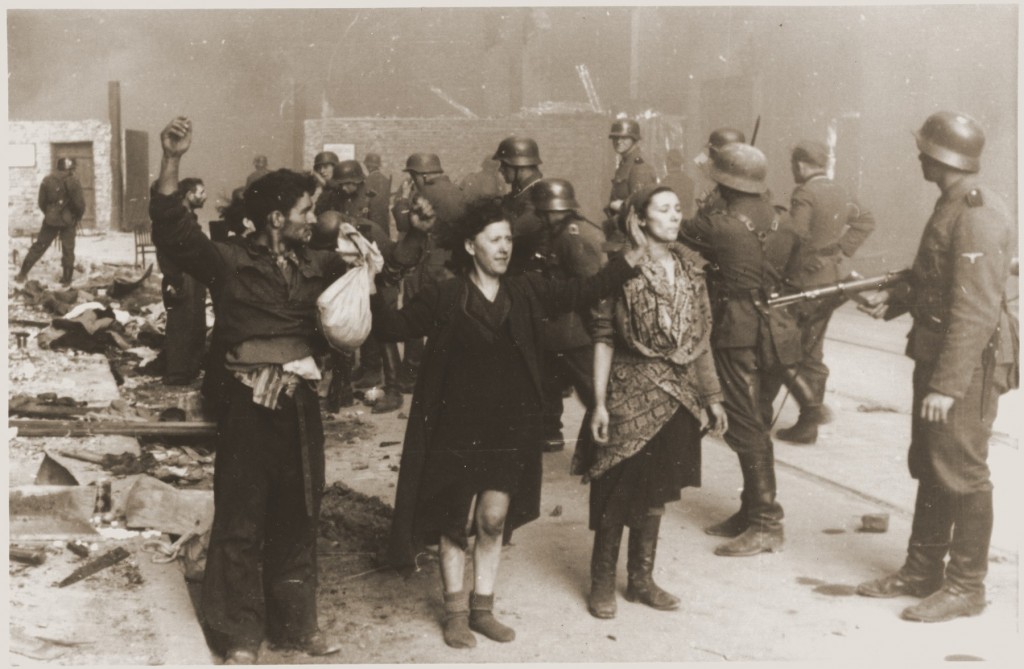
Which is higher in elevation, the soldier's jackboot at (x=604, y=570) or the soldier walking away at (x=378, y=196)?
the soldier walking away at (x=378, y=196)

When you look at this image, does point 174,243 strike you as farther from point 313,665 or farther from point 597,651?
point 597,651

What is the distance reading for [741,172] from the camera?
5816mm

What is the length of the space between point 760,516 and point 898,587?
830mm

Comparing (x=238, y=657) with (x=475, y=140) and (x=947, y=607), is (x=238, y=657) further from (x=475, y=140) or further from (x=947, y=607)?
(x=475, y=140)

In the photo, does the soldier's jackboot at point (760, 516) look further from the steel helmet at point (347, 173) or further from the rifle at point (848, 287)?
the steel helmet at point (347, 173)

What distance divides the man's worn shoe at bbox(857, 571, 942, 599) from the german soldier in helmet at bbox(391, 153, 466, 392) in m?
2.50

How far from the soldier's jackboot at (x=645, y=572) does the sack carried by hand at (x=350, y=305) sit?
1710 millimetres

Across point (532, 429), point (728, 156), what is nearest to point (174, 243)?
point (532, 429)

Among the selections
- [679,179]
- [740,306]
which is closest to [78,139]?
[679,179]

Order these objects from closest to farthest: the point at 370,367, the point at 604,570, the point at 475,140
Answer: the point at 604,570
the point at 370,367
the point at 475,140

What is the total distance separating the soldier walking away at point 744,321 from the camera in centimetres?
574

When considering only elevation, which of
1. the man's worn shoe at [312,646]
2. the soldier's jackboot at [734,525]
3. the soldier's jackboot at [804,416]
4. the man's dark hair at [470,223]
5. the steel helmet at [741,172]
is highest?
the steel helmet at [741,172]

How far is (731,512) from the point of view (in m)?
6.46

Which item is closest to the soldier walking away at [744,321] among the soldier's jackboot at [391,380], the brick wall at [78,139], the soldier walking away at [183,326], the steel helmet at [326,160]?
the soldier's jackboot at [391,380]
